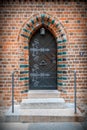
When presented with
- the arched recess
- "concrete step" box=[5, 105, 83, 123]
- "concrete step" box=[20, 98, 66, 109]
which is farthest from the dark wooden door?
"concrete step" box=[5, 105, 83, 123]

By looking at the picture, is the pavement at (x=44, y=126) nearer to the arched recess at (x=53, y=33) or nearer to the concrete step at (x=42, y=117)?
the concrete step at (x=42, y=117)

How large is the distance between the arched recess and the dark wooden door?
17 centimetres

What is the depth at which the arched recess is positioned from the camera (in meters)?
5.33

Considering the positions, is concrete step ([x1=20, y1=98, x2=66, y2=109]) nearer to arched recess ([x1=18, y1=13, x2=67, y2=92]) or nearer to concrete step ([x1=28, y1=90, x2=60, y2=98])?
concrete step ([x1=28, y1=90, x2=60, y2=98])

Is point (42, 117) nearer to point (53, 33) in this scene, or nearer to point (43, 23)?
point (53, 33)

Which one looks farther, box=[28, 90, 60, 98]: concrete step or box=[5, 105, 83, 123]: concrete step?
box=[28, 90, 60, 98]: concrete step

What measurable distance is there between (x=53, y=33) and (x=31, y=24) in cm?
63

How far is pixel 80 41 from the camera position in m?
5.32

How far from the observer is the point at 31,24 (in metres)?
5.36

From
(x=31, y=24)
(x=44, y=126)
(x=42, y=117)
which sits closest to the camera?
(x=44, y=126)

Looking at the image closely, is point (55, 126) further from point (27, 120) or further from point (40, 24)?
point (40, 24)

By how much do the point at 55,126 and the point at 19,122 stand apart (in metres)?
0.80

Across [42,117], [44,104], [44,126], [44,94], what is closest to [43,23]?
[44,94]

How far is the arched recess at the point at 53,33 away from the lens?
5332 millimetres
